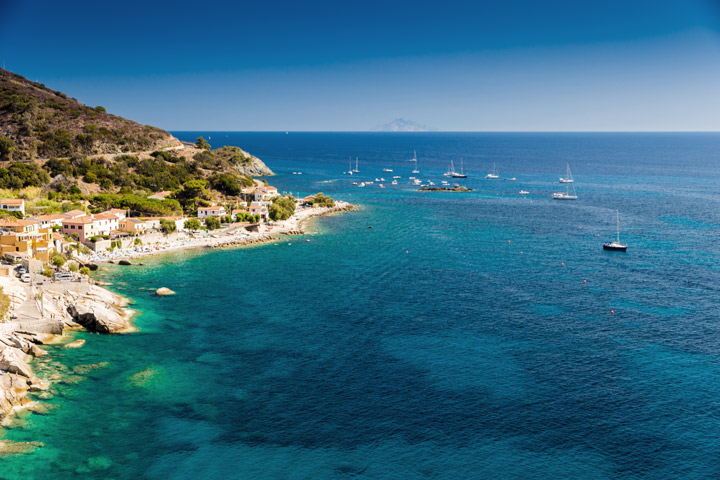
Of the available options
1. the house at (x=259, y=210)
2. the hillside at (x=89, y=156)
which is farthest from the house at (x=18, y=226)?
the house at (x=259, y=210)

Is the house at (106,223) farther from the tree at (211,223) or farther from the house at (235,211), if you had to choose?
the house at (235,211)

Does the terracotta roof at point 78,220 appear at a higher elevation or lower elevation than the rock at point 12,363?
higher

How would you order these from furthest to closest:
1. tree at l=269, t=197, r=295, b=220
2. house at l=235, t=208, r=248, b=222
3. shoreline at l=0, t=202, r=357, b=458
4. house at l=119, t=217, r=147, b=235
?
tree at l=269, t=197, r=295, b=220 < house at l=235, t=208, r=248, b=222 < house at l=119, t=217, r=147, b=235 < shoreline at l=0, t=202, r=357, b=458

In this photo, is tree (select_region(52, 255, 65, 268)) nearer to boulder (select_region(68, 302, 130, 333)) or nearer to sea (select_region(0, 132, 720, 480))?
sea (select_region(0, 132, 720, 480))

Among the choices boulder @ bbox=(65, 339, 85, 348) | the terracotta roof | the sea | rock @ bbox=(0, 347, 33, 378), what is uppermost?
the terracotta roof

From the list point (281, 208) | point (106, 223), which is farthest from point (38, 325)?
point (281, 208)

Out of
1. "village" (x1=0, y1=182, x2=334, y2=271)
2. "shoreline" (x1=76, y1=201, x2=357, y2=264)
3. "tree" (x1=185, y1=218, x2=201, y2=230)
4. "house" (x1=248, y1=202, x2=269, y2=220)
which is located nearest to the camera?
"village" (x1=0, y1=182, x2=334, y2=271)

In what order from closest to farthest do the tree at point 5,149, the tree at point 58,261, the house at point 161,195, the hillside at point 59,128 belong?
the tree at point 58,261
the house at point 161,195
the tree at point 5,149
the hillside at point 59,128

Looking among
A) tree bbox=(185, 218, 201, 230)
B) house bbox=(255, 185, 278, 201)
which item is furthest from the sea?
house bbox=(255, 185, 278, 201)
